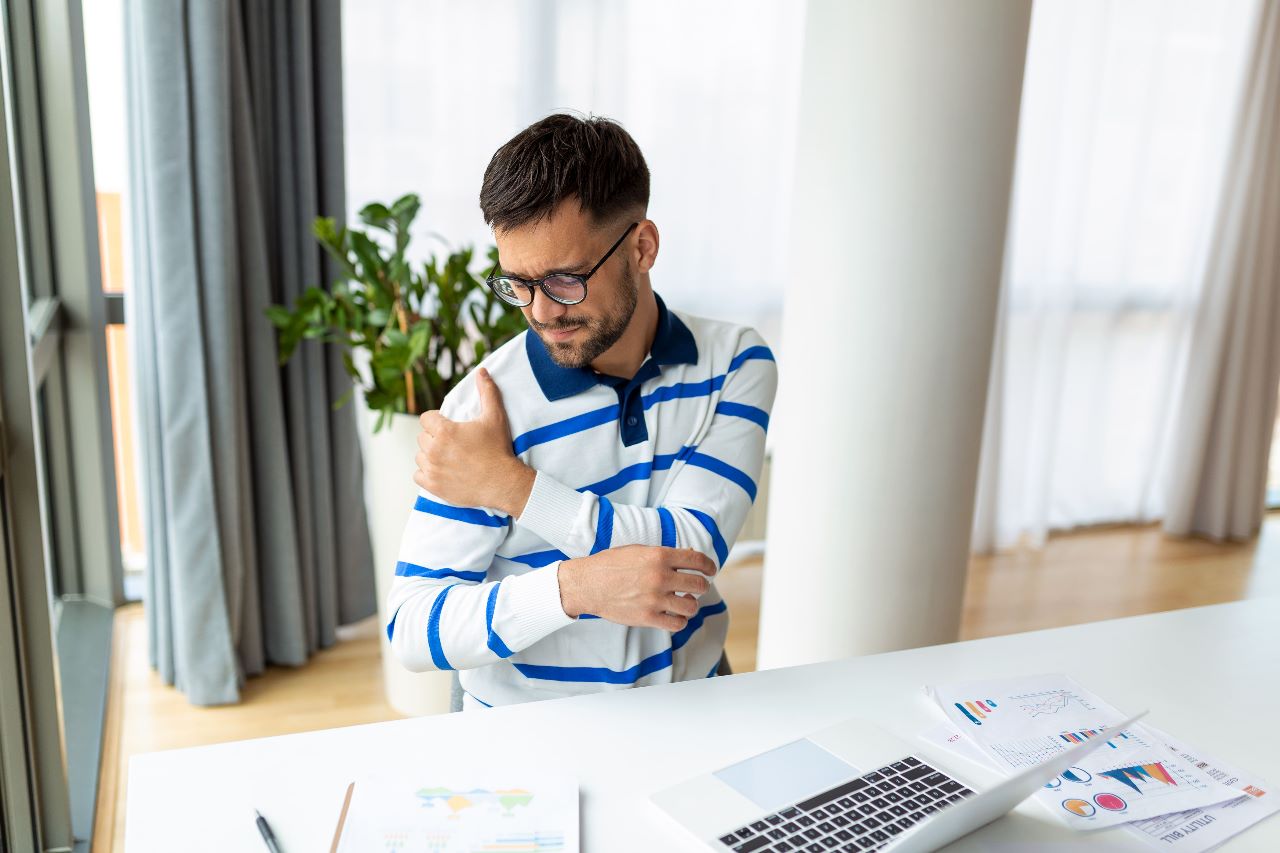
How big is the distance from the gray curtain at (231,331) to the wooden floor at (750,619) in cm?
9

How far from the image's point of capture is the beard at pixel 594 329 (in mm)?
1338

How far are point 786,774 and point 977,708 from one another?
0.97 feet

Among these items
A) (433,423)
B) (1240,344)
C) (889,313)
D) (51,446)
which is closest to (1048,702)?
(433,423)

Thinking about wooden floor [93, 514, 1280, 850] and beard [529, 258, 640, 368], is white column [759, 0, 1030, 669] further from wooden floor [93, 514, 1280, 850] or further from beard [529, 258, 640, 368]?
beard [529, 258, 640, 368]

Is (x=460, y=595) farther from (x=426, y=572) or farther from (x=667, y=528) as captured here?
(x=667, y=528)

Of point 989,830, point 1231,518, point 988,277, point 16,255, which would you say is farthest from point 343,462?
point 1231,518

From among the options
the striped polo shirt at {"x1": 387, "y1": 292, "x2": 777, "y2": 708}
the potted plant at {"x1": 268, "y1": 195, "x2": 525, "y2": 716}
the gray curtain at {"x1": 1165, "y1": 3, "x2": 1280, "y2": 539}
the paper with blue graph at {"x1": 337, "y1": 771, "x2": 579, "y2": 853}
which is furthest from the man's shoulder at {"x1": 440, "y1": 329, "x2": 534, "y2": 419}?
the gray curtain at {"x1": 1165, "y1": 3, "x2": 1280, "y2": 539}

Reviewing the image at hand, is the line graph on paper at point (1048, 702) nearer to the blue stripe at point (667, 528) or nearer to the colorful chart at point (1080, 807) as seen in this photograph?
the colorful chart at point (1080, 807)

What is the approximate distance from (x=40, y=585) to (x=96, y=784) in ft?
2.05

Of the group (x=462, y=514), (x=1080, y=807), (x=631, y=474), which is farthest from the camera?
(x=631, y=474)

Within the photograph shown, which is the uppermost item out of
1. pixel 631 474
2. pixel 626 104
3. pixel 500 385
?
pixel 626 104

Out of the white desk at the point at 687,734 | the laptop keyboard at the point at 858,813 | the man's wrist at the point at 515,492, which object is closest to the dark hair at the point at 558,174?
the man's wrist at the point at 515,492

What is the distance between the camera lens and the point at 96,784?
223cm

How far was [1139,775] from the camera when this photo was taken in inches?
46.3
